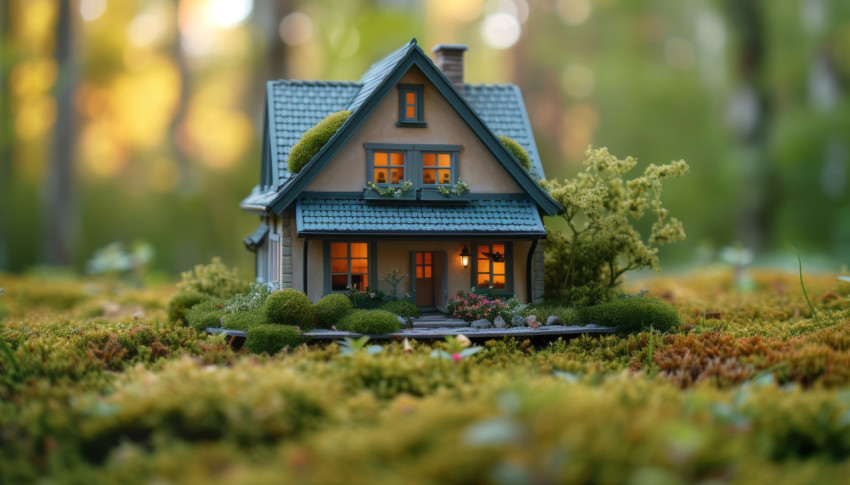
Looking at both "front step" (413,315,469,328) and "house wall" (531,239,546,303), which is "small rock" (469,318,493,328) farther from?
"house wall" (531,239,546,303)

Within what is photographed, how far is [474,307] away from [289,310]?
12.5 feet

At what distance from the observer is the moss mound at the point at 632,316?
→ 609 inches

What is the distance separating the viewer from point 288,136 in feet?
55.9

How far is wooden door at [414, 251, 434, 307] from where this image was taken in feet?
55.1

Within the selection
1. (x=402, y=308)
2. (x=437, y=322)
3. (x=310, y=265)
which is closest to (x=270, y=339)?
(x=310, y=265)

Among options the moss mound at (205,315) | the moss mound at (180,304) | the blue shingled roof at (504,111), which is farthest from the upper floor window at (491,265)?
the moss mound at (180,304)

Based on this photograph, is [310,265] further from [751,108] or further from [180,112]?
[751,108]

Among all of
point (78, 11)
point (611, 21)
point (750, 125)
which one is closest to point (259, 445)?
point (78, 11)

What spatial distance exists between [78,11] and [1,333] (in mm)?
18669

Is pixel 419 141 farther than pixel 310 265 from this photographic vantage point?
Yes

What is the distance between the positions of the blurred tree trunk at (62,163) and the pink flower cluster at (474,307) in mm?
18465

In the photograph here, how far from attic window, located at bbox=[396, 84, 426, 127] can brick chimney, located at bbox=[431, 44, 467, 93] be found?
2315 millimetres

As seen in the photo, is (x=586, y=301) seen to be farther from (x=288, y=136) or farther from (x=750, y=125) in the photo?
(x=750, y=125)

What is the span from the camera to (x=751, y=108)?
32.3 meters
